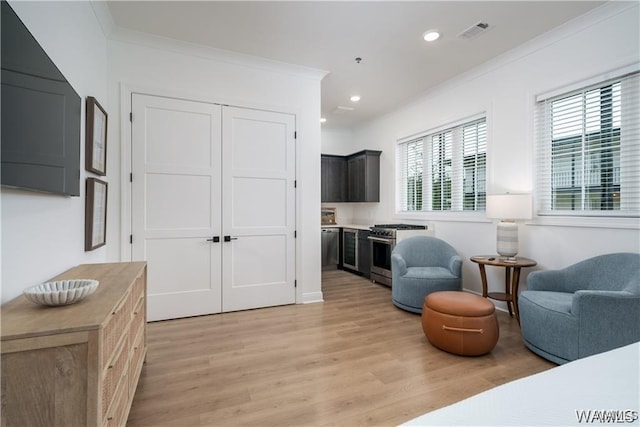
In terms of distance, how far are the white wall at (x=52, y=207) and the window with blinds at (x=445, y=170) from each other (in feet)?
13.9

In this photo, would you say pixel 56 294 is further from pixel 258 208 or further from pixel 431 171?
pixel 431 171

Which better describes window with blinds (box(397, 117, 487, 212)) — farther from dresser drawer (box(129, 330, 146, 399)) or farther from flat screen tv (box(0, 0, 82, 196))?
flat screen tv (box(0, 0, 82, 196))

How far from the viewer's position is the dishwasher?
6.09 m

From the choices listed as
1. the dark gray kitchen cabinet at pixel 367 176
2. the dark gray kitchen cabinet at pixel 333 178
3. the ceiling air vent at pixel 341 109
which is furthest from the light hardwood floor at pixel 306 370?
the ceiling air vent at pixel 341 109

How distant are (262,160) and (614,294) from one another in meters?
3.39

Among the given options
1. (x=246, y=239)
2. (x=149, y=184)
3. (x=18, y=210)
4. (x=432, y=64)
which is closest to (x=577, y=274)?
(x=432, y=64)

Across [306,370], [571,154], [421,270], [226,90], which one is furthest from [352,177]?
[306,370]

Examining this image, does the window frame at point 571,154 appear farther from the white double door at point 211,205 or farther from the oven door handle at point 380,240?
the white double door at point 211,205

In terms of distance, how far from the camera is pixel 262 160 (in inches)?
148

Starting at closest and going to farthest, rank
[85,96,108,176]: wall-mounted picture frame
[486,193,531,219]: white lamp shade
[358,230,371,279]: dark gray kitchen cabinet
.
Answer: [85,96,108,176]: wall-mounted picture frame → [486,193,531,219]: white lamp shade → [358,230,371,279]: dark gray kitchen cabinet

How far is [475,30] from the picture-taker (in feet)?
10.0

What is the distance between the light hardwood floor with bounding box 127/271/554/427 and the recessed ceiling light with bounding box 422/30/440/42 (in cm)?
296

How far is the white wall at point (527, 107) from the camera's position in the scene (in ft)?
8.92

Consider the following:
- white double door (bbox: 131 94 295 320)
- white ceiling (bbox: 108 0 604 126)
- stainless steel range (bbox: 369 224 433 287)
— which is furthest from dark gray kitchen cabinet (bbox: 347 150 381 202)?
white double door (bbox: 131 94 295 320)
